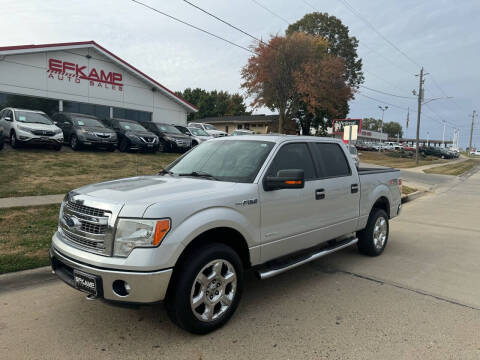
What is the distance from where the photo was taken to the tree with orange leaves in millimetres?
33375

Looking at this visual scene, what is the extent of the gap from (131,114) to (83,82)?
3993 mm

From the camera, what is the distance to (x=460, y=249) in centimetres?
637

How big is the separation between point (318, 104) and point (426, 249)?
29039mm

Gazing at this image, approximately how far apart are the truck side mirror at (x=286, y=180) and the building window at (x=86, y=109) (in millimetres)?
20442

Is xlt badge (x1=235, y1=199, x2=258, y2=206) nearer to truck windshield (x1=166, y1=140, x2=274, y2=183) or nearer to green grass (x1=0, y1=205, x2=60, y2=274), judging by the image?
truck windshield (x1=166, y1=140, x2=274, y2=183)

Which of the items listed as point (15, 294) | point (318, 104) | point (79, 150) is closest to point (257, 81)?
point (318, 104)

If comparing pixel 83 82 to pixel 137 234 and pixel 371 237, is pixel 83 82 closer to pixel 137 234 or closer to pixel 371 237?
pixel 371 237

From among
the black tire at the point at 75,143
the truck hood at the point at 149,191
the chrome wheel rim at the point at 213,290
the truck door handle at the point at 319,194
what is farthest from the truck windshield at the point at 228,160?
the black tire at the point at 75,143

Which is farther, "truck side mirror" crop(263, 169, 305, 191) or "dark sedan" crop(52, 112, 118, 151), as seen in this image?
"dark sedan" crop(52, 112, 118, 151)

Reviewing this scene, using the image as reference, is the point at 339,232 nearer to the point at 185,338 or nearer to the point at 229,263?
the point at 229,263

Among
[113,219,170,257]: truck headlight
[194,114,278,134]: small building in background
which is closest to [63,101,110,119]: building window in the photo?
[113,219,170,257]: truck headlight

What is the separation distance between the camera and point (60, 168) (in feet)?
39.1

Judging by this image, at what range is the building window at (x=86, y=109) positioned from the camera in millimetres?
20906

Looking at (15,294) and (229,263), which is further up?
(229,263)
